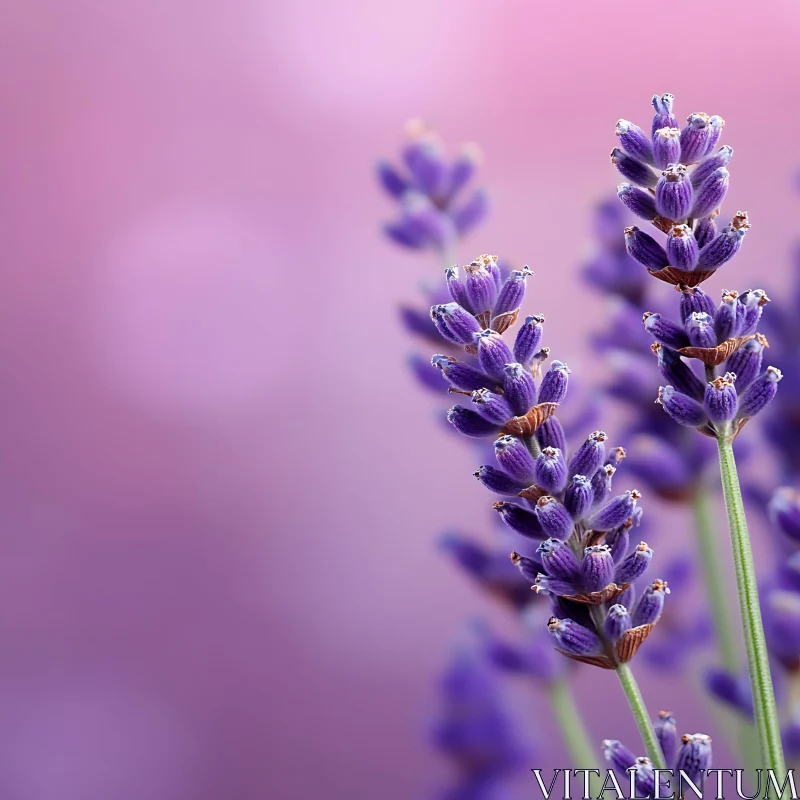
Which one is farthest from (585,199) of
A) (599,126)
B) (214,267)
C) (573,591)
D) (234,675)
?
(573,591)

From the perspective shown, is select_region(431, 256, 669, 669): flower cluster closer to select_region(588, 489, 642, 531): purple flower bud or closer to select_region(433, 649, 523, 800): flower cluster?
select_region(588, 489, 642, 531): purple flower bud

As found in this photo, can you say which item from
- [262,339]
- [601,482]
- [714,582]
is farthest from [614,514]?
[262,339]

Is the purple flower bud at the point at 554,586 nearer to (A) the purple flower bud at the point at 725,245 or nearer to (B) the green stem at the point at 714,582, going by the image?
(A) the purple flower bud at the point at 725,245

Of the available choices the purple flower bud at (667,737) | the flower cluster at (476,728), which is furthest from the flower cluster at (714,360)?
the flower cluster at (476,728)

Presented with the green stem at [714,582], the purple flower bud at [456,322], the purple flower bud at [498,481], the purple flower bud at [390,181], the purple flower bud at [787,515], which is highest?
the purple flower bud at [390,181]

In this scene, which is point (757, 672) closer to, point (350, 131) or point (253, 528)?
point (253, 528)

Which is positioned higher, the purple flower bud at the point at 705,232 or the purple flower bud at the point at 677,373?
the purple flower bud at the point at 705,232
